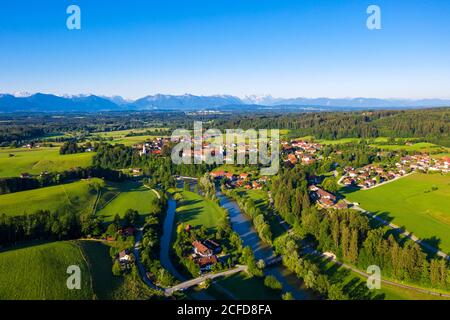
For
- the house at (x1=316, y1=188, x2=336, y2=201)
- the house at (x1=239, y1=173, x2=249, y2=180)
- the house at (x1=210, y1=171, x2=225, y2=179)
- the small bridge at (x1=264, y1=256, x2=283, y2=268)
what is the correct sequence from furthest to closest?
the house at (x1=210, y1=171, x2=225, y2=179) < the house at (x1=239, y1=173, x2=249, y2=180) < the house at (x1=316, y1=188, x2=336, y2=201) < the small bridge at (x1=264, y1=256, x2=283, y2=268)

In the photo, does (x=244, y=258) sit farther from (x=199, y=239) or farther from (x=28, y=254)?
(x=28, y=254)

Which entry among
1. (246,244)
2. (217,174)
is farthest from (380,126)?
(246,244)

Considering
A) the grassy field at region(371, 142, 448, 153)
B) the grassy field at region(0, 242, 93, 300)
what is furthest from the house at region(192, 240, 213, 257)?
the grassy field at region(371, 142, 448, 153)

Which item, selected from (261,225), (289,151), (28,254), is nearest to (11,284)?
(28,254)

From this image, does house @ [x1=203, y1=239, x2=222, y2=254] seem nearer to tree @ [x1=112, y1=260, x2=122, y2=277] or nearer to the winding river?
the winding river

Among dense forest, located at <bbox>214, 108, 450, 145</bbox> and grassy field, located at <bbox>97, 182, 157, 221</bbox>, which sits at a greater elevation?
dense forest, located at <bbox>214, 108, 450, 145</bbox>

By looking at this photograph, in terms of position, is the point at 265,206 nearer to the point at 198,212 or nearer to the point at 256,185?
the point at 198,212
